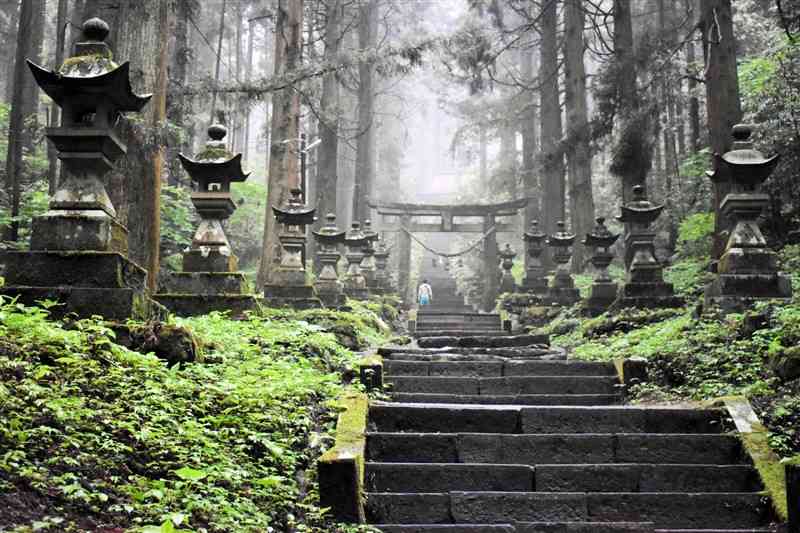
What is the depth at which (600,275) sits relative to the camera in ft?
47.2

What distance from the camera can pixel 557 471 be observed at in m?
5.38

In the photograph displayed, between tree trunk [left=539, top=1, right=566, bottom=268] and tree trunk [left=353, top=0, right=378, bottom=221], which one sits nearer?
tree trunk [left=539, top=1, right=566, bottom=268]

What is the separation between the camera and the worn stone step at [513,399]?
24.2 ft

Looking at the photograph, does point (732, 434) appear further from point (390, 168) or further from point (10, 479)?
point (390, 168)

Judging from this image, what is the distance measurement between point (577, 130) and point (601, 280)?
204 inches

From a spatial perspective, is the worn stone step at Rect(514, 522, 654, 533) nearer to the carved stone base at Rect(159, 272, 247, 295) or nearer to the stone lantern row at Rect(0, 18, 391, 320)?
the stone lantern row at Rect(0, 18, 391, 320)

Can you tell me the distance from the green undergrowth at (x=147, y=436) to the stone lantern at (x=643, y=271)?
7.27m

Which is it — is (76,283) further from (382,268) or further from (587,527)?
(382,268)

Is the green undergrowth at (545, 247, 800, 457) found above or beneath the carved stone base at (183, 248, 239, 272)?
beneath

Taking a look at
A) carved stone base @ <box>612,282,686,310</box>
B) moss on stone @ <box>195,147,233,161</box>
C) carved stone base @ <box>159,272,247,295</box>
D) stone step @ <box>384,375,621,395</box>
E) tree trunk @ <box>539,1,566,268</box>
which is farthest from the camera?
tree trunk @ <box>539,1,566,268</box>

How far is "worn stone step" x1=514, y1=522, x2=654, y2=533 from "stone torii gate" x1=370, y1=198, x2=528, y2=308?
22.1m

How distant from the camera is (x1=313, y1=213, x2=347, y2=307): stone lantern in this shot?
15625mm

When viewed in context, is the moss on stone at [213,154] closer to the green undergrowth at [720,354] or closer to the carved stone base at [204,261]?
the carved stone base at [204,261]

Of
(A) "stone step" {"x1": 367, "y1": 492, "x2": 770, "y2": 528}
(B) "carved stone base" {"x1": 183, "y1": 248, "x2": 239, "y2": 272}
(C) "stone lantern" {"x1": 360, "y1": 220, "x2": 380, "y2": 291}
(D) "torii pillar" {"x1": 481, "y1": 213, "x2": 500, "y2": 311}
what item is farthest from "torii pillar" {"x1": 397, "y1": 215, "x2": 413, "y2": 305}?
(A) "stone step" {"x1": 367, "y1": 492, "x2": 770, "y2": 528}
